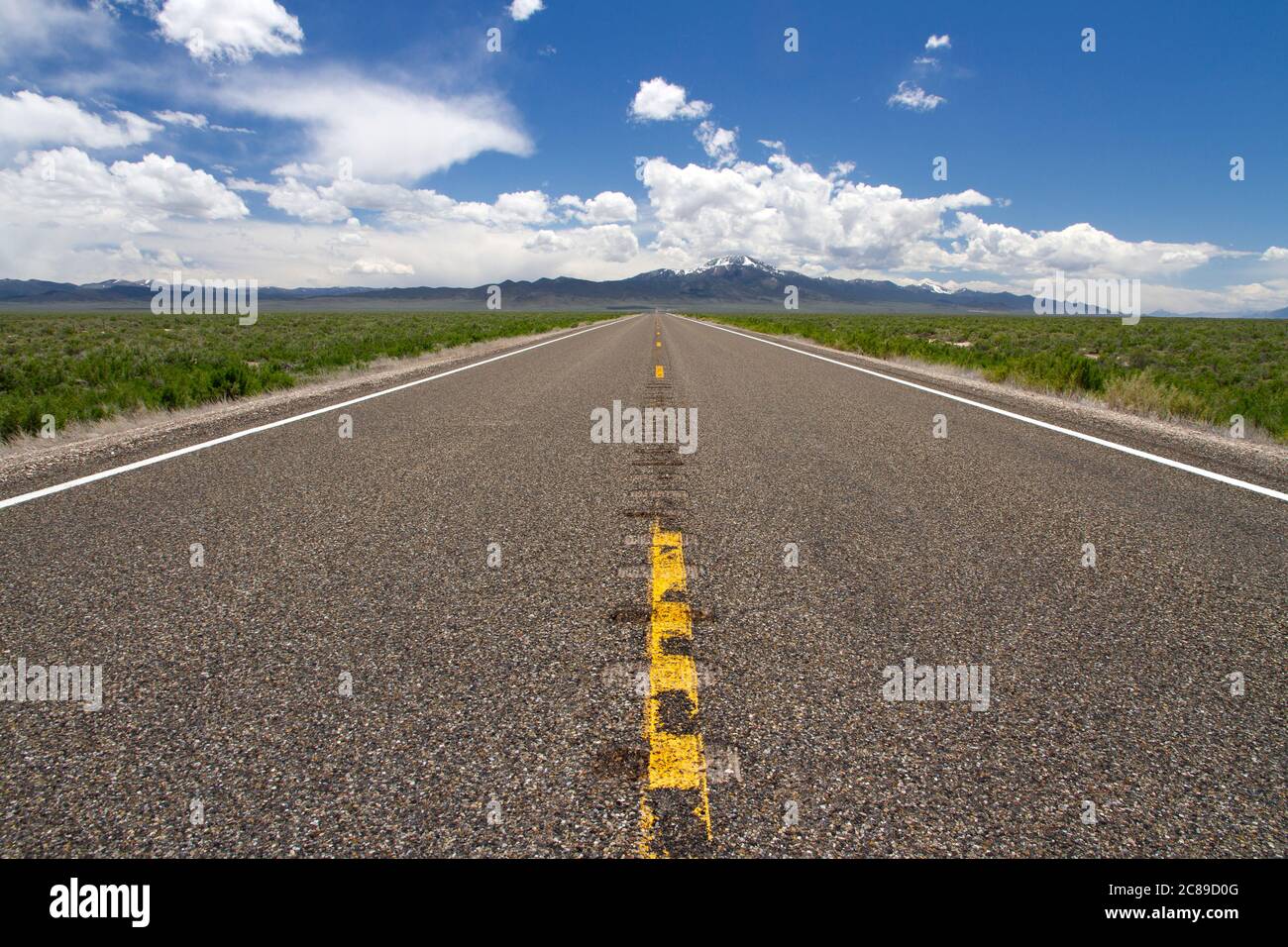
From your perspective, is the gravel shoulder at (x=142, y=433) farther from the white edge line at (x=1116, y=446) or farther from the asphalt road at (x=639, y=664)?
the white edge line at (x=1116, y=446)

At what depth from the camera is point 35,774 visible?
1.97 m

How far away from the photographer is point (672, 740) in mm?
2070

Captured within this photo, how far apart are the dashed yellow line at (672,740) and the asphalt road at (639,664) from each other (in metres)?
0.01

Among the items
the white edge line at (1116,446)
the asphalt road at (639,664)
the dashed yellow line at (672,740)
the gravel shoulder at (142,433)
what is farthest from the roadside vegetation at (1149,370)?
the gravel shoulder at (142,433)

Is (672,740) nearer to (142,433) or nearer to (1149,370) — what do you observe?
(142,433)

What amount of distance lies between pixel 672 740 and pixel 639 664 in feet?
1.51

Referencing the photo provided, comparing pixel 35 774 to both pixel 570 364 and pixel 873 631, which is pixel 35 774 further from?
pixel 570 364

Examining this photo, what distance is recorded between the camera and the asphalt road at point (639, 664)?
1.80 m

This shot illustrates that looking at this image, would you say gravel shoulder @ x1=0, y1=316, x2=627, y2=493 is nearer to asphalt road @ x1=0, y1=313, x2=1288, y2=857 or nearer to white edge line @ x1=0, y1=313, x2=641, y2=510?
white edge line @ x1=0, y1=313, x2=641, y2=510

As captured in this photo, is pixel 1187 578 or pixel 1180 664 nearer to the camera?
pixel 1180 664

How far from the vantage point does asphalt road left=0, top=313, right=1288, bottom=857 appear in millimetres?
1801

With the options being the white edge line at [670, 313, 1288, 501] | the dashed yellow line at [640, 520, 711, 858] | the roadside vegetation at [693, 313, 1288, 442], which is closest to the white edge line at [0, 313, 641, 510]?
the dashed yellow line at [640, 520, 711, 858]
